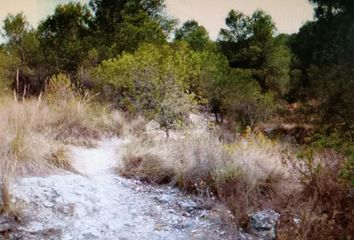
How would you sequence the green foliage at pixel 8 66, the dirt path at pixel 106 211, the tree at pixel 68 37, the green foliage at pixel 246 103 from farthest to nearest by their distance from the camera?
the tree at pixel 68 37 → the green foliage at pixel 8 66 → the green foliage at pixel 246 103 → the dirt path at pixel 106 211

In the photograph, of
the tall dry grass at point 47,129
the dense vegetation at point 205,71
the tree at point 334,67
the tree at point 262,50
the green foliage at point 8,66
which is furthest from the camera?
the tree at point 262,50

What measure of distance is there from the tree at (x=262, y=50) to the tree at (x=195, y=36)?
344 cm

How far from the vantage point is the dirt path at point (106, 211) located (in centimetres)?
392

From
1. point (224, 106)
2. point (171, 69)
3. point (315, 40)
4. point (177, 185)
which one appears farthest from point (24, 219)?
point (315, 40)

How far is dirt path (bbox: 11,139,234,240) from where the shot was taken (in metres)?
3.92

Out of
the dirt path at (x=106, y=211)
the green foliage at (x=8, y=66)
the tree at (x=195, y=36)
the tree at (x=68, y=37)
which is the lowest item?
the dirt path at (x=106, y=211)

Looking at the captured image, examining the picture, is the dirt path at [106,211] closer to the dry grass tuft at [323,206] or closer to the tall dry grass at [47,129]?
the tall dry grass at [47,129]

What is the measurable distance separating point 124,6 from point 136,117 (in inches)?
338

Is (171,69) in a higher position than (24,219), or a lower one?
higher

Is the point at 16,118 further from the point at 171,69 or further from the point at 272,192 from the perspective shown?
the point at 171,69

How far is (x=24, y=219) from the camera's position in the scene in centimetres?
394

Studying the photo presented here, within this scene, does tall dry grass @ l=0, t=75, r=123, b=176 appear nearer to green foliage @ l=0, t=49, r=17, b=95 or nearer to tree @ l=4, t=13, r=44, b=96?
green foliage @ l=0, t=49, r=17, b=95

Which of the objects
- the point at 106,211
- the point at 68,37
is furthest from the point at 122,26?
the point at 106,211

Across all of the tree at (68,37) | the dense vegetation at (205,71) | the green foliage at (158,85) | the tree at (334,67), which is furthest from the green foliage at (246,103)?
the tree at (68,37)
